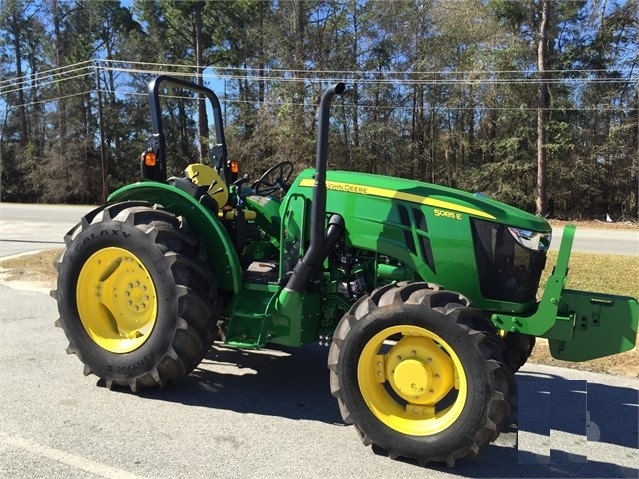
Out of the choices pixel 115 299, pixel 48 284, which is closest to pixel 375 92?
pixel 48 284

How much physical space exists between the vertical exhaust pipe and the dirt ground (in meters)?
2.41

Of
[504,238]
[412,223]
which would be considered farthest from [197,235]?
[504,238]

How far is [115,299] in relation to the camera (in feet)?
13.6

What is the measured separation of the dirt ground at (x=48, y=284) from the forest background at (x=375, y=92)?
50.0 ft

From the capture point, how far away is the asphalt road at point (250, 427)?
296 cm

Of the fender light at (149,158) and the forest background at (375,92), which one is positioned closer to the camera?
the fender light at (149,158)

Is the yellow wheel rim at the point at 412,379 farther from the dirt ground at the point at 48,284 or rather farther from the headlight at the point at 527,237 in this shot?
the dirt ground at the point at 48,284

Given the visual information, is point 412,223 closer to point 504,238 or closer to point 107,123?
point 504,238

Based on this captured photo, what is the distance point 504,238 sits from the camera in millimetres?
3395

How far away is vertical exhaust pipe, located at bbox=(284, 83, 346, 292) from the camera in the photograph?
3.36m

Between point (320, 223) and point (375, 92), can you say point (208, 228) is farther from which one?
point (375, 92)

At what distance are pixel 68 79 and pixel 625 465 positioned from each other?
3683 cm

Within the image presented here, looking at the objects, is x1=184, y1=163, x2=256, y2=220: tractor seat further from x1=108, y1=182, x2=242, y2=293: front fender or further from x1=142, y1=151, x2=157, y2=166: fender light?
x1=142, y1=151, x2=157, y2=166: fender light

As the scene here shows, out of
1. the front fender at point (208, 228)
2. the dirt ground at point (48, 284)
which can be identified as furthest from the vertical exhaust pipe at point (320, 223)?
the dirt ground at point (48, 284)
